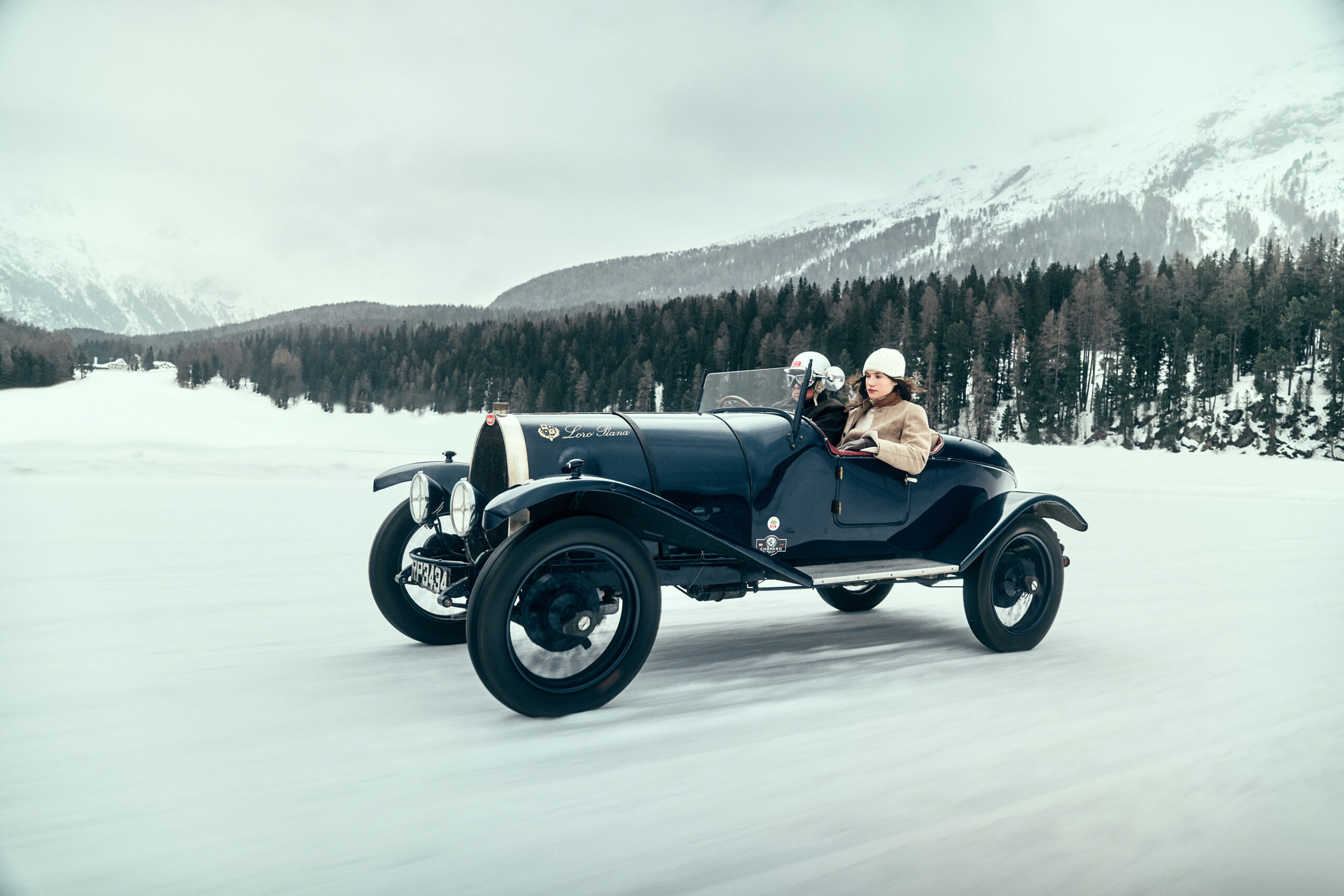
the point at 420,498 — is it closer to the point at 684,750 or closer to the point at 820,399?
A: the point at 684,750

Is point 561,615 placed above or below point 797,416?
below

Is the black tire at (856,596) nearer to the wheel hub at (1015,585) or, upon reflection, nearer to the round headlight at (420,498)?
the wheel hub at (1015,585)

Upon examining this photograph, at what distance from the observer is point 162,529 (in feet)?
27.9

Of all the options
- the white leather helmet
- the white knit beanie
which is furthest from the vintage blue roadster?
the white knit beanie

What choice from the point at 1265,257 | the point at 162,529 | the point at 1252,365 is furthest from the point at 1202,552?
the point at 1265,257

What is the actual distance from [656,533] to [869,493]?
1.49m

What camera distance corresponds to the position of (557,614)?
139 inches

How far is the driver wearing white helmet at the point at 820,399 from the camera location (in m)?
4.79

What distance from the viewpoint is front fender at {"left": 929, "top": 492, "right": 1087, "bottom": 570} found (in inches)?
185

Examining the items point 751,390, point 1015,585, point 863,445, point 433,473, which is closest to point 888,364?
point 863,445

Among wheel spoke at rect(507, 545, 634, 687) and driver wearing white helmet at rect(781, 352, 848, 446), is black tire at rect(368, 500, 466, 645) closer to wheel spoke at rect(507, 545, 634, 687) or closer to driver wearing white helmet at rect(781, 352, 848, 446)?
wheel spoke at rect(507, 545, 634, 687)

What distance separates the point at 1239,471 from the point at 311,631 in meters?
26.6

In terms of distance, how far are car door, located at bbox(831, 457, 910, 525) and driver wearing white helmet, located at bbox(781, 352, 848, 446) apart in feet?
0.68

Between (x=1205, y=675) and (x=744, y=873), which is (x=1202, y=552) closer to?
(x=1205, y=675)
